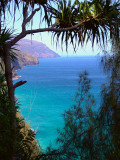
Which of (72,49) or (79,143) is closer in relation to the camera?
(72,49)

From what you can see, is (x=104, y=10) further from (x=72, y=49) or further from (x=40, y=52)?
(x=40, y=52)

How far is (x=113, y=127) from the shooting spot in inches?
180

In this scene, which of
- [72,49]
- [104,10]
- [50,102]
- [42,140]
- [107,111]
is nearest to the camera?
[104,10]

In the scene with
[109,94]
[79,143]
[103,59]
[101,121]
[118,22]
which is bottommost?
[79,143]

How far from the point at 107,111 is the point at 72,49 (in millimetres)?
1795

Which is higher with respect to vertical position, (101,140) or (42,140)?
(101,140)

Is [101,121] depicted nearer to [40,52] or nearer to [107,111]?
[107,111]

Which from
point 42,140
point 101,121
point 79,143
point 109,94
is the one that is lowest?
point 42,140

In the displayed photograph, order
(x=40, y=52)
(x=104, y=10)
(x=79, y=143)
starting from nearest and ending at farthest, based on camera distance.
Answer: (x=104, y=10) → (x=79, y=143) → (x=40, y=52)

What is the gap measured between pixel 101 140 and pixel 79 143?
2.27ft

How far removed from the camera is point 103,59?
5512 mm

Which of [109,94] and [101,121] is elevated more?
[109,94]

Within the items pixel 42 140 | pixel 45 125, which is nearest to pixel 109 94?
pixel 42 140

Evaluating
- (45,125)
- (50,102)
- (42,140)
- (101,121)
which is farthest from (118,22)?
(50,102)
